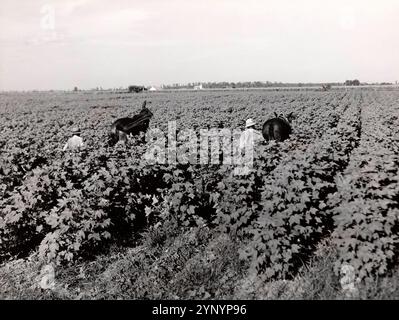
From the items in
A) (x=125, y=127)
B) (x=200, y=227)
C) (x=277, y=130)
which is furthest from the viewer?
(x=125, y=127)

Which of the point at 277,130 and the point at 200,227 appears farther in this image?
the point at 277,130

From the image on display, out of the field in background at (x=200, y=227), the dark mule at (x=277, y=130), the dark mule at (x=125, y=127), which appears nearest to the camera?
the field in background at (x=200, y=227)

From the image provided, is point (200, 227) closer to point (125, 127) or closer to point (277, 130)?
point (277, 130)

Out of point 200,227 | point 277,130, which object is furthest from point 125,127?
point 200,227

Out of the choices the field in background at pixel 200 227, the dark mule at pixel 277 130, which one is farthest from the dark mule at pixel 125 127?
the field in background at pixel 200 227

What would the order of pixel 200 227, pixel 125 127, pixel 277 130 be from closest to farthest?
pixel 200 227
pixel 277 130
pixel 125 127

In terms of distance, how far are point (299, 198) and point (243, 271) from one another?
3.80 ft

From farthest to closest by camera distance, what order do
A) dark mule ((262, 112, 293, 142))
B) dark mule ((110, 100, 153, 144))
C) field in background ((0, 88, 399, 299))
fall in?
1. dark mule ((110, 100, 153, 144))
2. dark mule ((262, 112, 293, 142))
3. field in background ((0, 88, 399, 299))

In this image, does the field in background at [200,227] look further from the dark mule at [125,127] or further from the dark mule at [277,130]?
the dark mule at [125,127]

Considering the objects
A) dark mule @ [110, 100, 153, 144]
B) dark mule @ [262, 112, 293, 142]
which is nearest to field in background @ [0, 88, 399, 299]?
dark mule @ [262, 112, 293, 142]

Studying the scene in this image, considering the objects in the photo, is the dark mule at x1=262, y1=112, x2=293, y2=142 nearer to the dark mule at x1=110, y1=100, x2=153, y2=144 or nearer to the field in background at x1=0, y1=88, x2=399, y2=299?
the dark mule at x1=110, y1=100, x2=153, y2=144

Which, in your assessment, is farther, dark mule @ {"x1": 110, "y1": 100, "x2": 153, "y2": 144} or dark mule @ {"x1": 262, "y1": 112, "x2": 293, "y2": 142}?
dark mule @ {"x1": 110, "y1": 100, "x2": 153, "y2": 144}

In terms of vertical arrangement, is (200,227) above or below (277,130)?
below

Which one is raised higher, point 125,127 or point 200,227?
point 125,127
